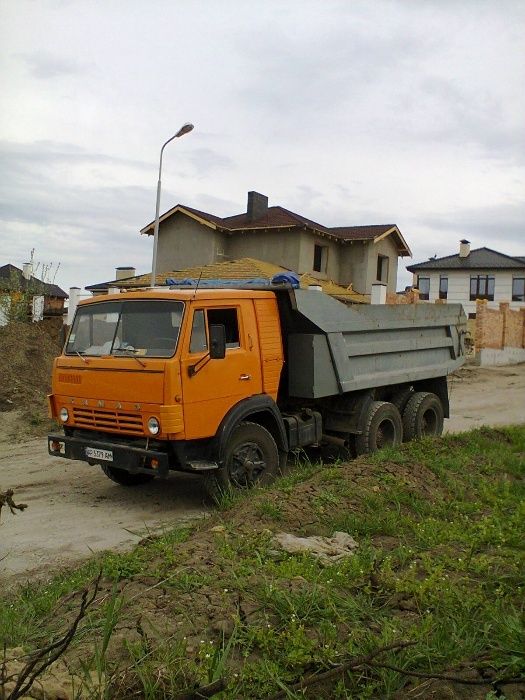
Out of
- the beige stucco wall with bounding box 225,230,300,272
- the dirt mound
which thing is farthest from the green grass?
the beige stucco wall with bounding box 225,230,300,272

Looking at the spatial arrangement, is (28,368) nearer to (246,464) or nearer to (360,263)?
(246,464)

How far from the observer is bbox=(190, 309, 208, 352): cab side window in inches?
263

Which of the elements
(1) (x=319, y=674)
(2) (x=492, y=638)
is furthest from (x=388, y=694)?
(2) (x=492, y=638)

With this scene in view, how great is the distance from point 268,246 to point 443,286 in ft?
80.5

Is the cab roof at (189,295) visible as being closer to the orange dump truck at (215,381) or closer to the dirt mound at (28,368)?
the orange dump truck at (215,381)

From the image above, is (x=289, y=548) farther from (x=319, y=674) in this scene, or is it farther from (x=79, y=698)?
(x=79, y=698)

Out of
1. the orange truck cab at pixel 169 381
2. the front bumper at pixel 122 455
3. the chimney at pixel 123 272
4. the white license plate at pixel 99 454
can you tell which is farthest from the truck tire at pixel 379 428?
the chimney at pixel 123 272

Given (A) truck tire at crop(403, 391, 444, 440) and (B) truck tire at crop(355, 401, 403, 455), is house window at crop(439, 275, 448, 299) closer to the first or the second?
(A) truck tire at crop(403, 391, 444, 440)

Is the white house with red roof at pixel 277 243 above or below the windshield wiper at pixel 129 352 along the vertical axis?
above

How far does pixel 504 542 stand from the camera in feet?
16.6

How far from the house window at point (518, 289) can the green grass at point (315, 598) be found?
45470mm

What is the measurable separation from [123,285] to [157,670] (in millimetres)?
25619

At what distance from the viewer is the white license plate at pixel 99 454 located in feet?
22.1

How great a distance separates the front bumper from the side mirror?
1.08 metres
